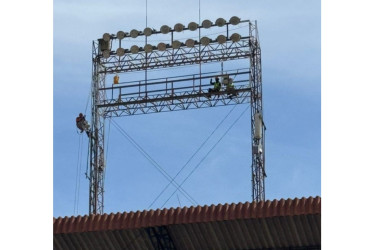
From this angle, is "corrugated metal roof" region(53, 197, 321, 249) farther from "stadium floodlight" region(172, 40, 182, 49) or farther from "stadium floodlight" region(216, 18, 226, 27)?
"stadium floodlight" region(216, 18, 226, 27)

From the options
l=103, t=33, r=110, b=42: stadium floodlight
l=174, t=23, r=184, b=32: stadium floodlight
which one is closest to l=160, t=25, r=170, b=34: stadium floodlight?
l=174, t=23, r=184, b=32: stadium floodlight

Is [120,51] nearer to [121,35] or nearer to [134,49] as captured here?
[134,49]

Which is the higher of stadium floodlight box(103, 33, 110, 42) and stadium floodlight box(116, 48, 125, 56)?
stadium floodlight box(103, 33, 110, 42)

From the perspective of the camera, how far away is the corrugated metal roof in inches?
666

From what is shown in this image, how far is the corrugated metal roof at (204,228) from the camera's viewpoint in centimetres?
1691

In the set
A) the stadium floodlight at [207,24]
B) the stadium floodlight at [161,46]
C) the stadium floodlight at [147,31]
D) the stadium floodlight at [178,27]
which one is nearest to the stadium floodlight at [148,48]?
the stadium floodlight at [161,46]

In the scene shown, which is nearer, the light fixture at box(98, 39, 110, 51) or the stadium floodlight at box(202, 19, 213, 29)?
the stadium floodlight at box(202, 19, 213, 29)

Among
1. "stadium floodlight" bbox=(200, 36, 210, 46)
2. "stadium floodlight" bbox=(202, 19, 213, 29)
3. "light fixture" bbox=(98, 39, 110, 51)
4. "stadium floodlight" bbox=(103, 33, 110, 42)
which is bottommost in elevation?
"stadium floodlight" bbox=(200, 36, 210, 46)
